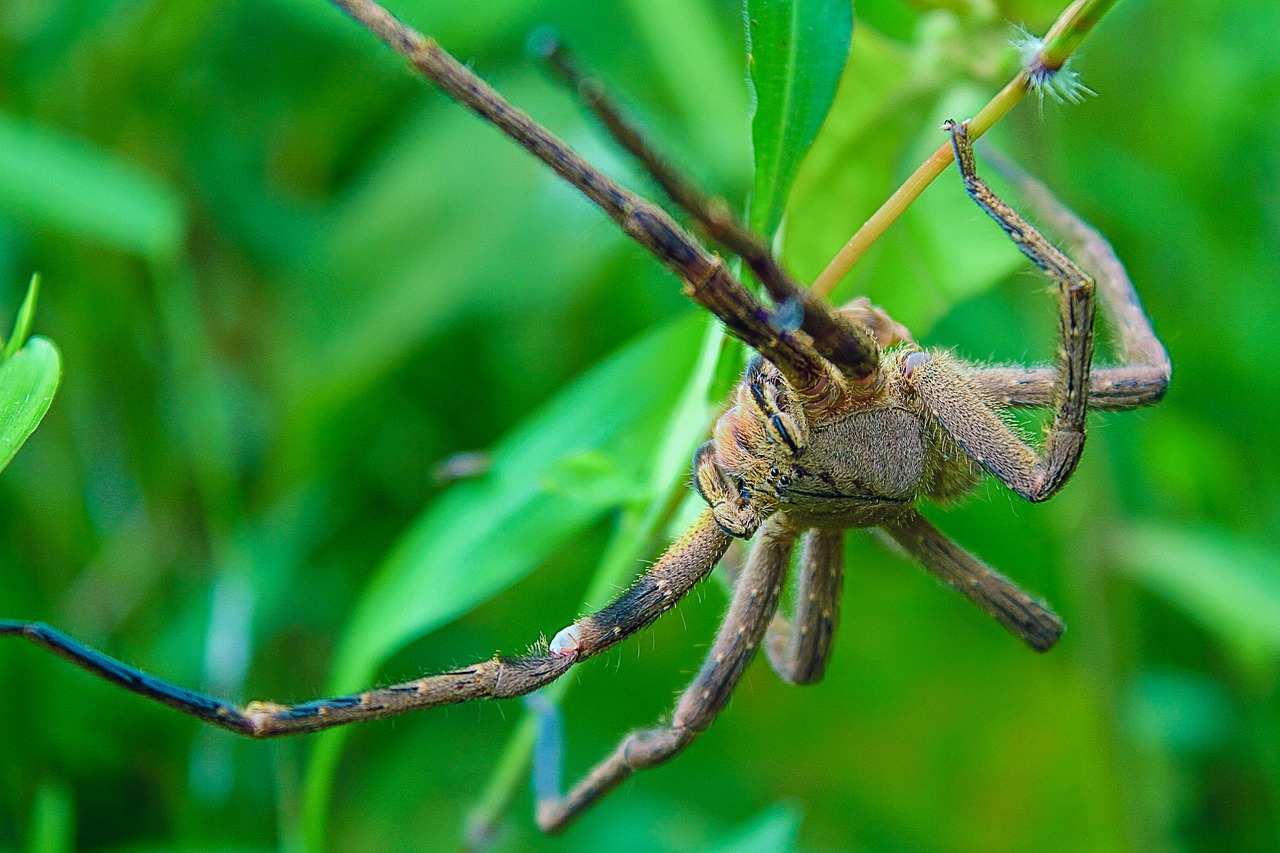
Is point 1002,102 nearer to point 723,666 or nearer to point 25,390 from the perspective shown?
point 723,666

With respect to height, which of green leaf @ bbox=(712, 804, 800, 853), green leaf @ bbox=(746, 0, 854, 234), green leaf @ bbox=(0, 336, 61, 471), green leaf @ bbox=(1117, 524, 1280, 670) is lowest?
green leaf @ bbox=(712, 804, 800, 853)

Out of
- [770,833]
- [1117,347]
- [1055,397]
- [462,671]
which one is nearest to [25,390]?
[462,671]

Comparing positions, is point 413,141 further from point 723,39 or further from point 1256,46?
point 1256,46

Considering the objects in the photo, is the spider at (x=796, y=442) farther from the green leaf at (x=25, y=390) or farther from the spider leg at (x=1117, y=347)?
the green leaf at (x=25, y=390)

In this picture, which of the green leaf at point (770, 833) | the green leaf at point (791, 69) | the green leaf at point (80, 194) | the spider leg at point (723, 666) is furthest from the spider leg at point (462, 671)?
the green leaf at point (80, 194)

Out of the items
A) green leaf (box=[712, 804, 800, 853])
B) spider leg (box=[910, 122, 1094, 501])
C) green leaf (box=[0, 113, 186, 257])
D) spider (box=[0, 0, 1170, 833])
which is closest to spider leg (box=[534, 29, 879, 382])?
spider (box=[0, 0, 1170, 833])

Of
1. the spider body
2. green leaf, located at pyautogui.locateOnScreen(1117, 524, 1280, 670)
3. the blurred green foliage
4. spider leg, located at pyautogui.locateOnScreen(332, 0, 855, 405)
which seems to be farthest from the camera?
the blurred green foliage

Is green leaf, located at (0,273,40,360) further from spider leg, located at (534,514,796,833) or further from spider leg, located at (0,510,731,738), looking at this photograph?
spider leg, located at (534,514,796,833)

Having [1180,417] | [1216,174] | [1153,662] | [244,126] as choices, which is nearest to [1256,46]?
[1216,174]
